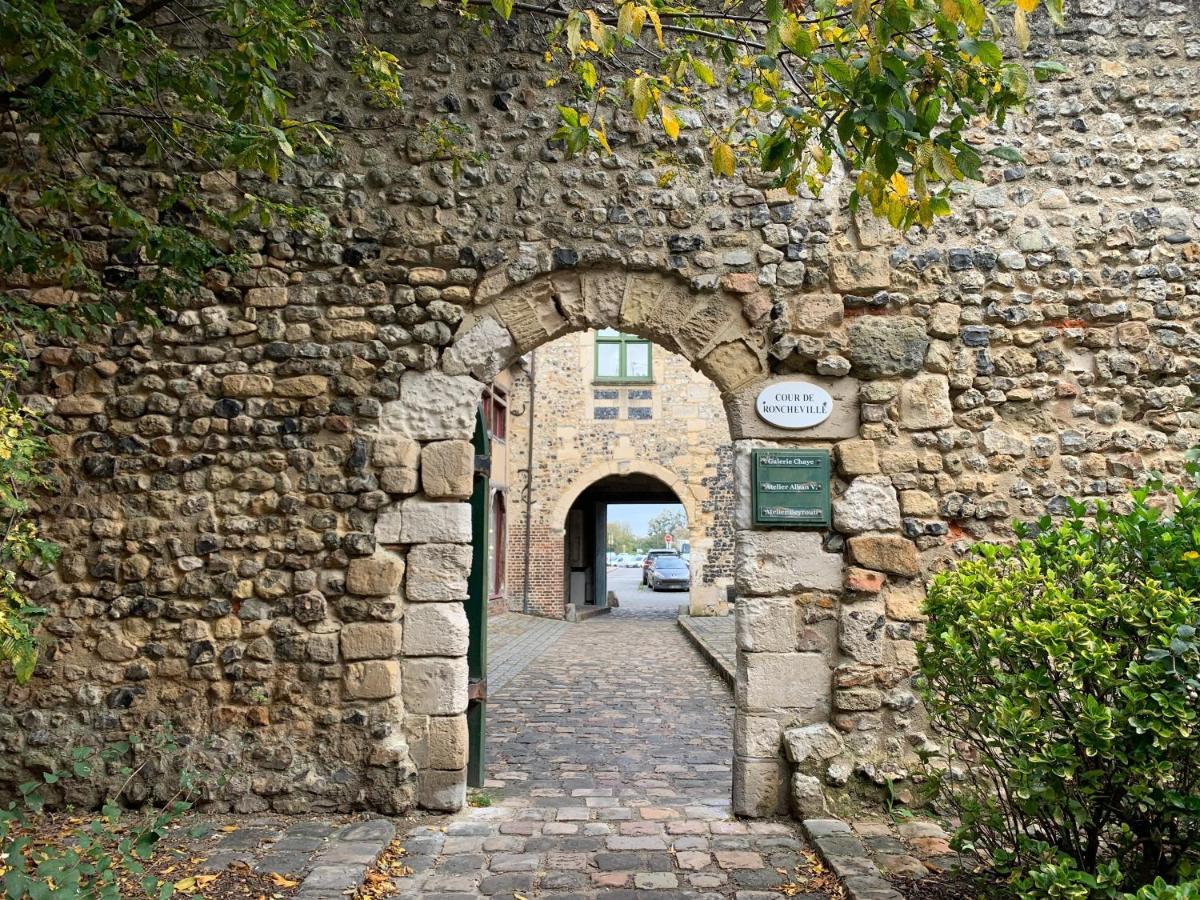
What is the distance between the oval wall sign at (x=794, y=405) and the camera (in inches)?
174

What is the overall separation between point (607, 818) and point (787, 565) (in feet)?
5.00

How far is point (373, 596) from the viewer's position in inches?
170

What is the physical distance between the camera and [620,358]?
54.5 feet

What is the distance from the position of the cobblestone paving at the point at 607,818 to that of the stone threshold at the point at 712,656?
1.53 ft

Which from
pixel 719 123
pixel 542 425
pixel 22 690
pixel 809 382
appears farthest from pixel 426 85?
pixel 542 425

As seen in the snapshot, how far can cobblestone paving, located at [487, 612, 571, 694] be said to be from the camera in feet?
30.1

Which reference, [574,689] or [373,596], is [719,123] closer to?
[373,596]

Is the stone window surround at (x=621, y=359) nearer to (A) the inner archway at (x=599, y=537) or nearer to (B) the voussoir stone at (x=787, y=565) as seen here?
(A) the inner archway at (x=599, y=537)

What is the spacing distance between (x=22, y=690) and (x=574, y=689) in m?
4.86

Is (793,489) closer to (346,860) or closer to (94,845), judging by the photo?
(346,860)

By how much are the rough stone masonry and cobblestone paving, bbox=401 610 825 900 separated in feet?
1.14

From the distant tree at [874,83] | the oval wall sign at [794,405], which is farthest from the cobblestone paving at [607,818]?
the distant tree at [874,83]

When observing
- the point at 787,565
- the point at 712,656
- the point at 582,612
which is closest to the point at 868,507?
the point at 787,565

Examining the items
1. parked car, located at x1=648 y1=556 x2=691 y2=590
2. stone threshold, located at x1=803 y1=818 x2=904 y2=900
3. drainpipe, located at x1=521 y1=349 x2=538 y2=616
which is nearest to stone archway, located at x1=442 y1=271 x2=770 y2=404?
stone threshold, located at x1=803 y1=818 x2=904 y2=900
